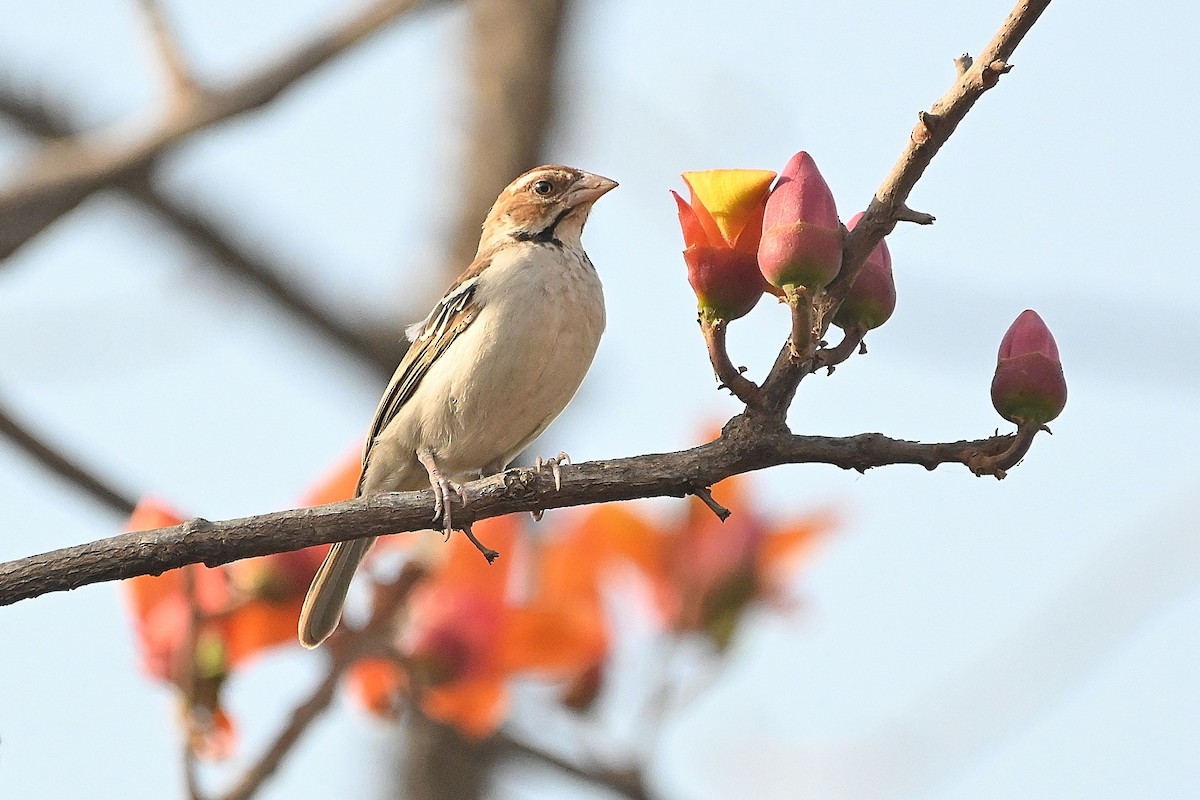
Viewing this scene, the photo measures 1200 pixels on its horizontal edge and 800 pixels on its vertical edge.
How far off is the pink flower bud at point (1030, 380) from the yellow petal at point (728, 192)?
510 millimetres

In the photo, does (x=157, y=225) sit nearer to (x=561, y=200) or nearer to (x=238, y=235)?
(x=238, y=235)

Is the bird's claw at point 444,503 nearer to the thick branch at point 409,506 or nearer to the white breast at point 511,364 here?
the thick branch at point 409,506

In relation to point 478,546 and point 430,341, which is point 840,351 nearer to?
point 478,546

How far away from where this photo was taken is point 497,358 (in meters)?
4.83

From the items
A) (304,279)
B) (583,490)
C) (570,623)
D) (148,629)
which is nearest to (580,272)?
(570,623)

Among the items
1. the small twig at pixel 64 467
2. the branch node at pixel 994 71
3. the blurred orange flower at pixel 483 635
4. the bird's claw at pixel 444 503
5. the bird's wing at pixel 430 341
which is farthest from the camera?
the bird's wing at pixel 430 341

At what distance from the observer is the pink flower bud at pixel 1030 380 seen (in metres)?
2.51

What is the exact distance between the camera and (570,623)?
4020 millimetres

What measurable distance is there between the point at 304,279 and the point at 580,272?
3.37 metres

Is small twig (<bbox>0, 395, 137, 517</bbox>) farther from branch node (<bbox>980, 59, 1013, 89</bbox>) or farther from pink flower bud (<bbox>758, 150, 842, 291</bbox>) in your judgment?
branch node (<bbox>980, 59, 1013, 89</bbox>)

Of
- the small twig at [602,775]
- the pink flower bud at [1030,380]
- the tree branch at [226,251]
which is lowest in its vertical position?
the small twig at [602,775]

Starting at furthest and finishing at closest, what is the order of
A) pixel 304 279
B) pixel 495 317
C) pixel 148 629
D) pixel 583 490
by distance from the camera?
pixel 304 279, pixel 495 317, pixel 148 629, pixel 583 490

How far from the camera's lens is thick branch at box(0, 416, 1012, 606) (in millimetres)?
2545

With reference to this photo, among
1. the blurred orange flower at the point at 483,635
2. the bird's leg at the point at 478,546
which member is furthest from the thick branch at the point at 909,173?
the blurred orange flower at the point at 483,635
